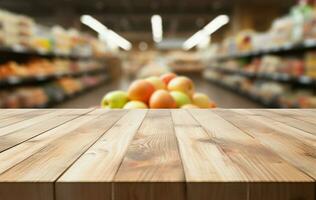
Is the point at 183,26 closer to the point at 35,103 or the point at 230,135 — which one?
the point at 35,103

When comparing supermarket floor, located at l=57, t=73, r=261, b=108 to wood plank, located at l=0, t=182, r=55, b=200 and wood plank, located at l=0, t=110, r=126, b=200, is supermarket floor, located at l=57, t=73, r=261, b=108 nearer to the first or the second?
wood plank, located at l=0, t=110, r=126, b=200

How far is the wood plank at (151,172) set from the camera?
0.58 meters

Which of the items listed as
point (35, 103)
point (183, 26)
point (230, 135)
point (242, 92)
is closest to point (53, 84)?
point (35, 103)

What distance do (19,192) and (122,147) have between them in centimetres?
27

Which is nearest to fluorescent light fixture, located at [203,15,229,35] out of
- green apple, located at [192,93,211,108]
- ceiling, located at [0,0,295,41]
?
ceiling, located at [0,0,295,41]

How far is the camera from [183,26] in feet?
71.6

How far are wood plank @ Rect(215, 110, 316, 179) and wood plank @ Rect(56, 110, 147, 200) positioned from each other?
33cm

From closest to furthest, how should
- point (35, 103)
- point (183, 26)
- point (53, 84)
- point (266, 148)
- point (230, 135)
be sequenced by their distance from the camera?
1. point (266, 148)
2. point (230, 135)
3. point (35, 103)
4. point (53, 84)
5. point (183, 26)

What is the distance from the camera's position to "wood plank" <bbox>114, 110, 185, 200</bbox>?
584mm

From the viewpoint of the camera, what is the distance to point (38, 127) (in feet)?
3.56

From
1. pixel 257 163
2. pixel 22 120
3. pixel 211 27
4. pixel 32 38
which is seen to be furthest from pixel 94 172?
pixel 211 27

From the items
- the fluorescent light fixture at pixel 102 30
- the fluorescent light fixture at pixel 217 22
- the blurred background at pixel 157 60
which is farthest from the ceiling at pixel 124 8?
the fluorescent light fixture at pixel 102 30

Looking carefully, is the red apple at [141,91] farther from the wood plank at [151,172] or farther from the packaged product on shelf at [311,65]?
the packaged product on shelf at [311,65]

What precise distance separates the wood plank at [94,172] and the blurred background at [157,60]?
2744mm
